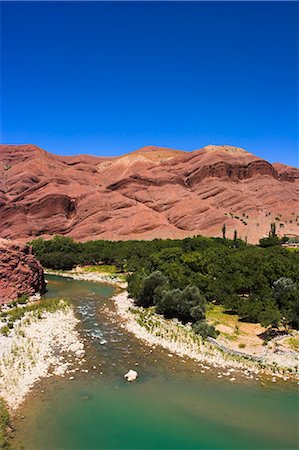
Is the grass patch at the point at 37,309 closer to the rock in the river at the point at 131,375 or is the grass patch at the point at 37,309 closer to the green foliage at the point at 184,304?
the green foliage at the point at 184,304

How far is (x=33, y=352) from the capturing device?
82.3ft

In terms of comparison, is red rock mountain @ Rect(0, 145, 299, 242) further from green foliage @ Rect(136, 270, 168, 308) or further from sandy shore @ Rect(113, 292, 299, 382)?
sandy shore @ Rect(113, 292, 299, 382)

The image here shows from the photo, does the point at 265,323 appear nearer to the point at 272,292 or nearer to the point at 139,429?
the point at 272,292

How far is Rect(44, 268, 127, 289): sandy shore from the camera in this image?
5781cm

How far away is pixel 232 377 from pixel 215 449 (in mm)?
6839

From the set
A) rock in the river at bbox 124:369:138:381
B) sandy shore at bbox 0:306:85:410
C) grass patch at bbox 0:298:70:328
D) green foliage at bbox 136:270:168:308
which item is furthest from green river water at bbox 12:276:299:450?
green foliage at bbox 136:270:168:308

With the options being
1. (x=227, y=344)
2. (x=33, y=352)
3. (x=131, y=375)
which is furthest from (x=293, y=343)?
(x=33, y=352)

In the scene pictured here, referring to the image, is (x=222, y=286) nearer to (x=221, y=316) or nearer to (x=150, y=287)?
(x=221, y=316)

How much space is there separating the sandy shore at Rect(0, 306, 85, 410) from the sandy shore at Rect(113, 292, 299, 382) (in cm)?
532

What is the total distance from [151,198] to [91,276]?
67.4 m

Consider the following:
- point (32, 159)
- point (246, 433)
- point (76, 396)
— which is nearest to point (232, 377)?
point (246, 433)

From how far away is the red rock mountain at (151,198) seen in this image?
365 ft

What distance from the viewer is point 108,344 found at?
2775cm

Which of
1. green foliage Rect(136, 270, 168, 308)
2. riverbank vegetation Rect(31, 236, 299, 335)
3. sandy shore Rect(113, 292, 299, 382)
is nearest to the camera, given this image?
sandy shore Rect(113, 292, 299, 382)
